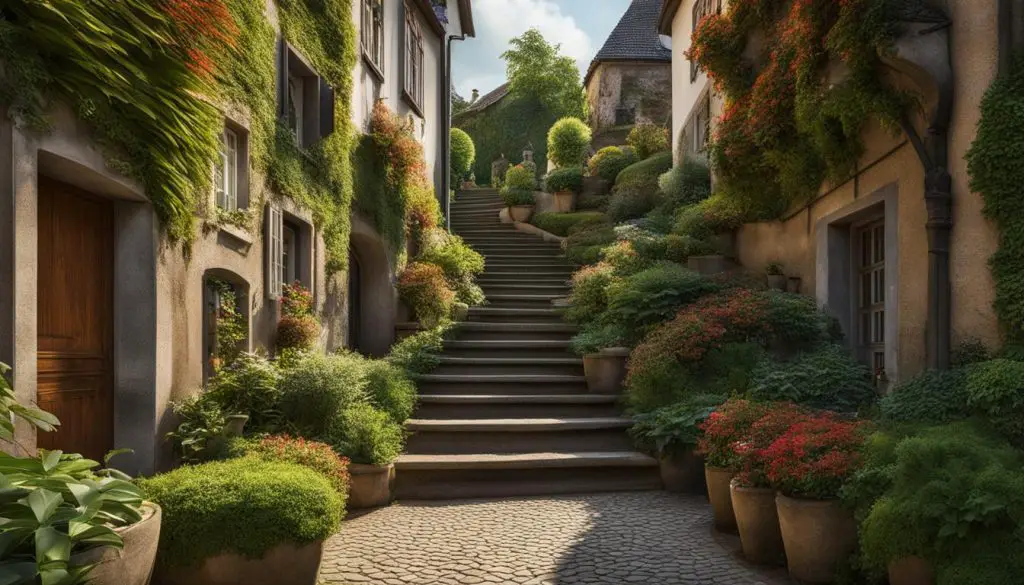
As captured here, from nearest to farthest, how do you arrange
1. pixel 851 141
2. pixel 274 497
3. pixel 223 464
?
pixel 274 497
pixel 223 464
pixel 851 141

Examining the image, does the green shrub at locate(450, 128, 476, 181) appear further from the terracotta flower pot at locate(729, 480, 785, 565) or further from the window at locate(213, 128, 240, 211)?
the terracotta flower pot at locate(729, 480, 785, 565)

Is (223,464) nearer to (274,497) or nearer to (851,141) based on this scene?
(274,497)

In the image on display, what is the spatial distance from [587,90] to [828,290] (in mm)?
25946

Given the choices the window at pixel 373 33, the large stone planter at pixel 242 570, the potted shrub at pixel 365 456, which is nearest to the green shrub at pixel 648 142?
the window at pixel 373 33

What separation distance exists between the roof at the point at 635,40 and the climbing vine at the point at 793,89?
1950 cm

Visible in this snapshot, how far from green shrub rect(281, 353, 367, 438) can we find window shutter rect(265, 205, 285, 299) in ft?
3.52

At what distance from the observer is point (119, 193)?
16.4 feet

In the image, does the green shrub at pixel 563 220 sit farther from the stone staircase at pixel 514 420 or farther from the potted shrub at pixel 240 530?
the potted shrub at pixel 240 530

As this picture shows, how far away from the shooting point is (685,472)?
270 inches

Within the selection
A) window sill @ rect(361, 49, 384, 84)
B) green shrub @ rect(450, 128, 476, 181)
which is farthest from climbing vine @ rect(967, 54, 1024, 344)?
green shrub @ rect(450, 128, 476, 181)

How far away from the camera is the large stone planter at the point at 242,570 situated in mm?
4152

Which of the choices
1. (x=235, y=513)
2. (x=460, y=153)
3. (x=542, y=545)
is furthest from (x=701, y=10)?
(x=460, y=153)

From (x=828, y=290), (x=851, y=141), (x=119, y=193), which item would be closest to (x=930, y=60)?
(x=851, y=141)

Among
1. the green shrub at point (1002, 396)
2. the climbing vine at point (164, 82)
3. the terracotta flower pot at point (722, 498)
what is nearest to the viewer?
the climbing vine at point (164, 82)
